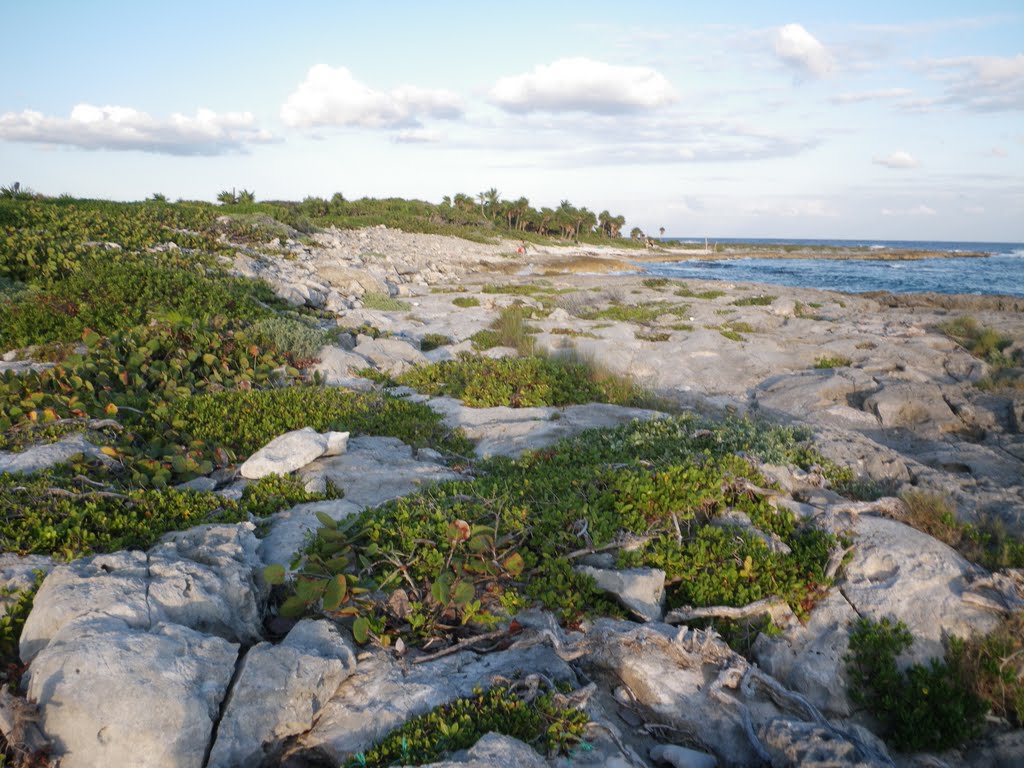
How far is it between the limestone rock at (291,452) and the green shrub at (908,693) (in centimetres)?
516

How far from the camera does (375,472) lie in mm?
6852

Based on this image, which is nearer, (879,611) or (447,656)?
(447,656)

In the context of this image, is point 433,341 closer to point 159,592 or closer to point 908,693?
point 159,592

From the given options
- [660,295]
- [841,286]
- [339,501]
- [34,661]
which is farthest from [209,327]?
[841,286]

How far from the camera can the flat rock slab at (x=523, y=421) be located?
8156 mm

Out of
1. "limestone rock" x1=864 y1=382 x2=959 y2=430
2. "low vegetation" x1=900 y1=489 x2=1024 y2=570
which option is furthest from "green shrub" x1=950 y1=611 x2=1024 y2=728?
"limestone rock" x1=864 y1=382 x2=959 y2=430

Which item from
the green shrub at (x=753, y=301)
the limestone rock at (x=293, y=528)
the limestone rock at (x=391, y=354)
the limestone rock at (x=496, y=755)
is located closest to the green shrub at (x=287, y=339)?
the limestone rock at (x=391, y=354)

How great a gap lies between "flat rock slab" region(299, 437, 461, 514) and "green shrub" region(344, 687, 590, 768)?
9.44ft

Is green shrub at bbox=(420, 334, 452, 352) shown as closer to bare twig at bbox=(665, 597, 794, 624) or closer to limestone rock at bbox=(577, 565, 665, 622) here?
limestone rock at bbox=(577, 565, 665, 622)

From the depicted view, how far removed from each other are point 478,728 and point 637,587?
177 cm

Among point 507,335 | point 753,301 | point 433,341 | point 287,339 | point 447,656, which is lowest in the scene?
point 447,656

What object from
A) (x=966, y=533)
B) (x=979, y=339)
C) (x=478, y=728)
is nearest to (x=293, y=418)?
(x=478, y=728)

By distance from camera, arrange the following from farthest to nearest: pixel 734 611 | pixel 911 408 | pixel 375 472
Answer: pixel 911 408 → pixel 375 472 → pixel 734 611

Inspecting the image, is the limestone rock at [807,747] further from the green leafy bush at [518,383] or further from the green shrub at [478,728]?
the green leafy bush at [518,383]
